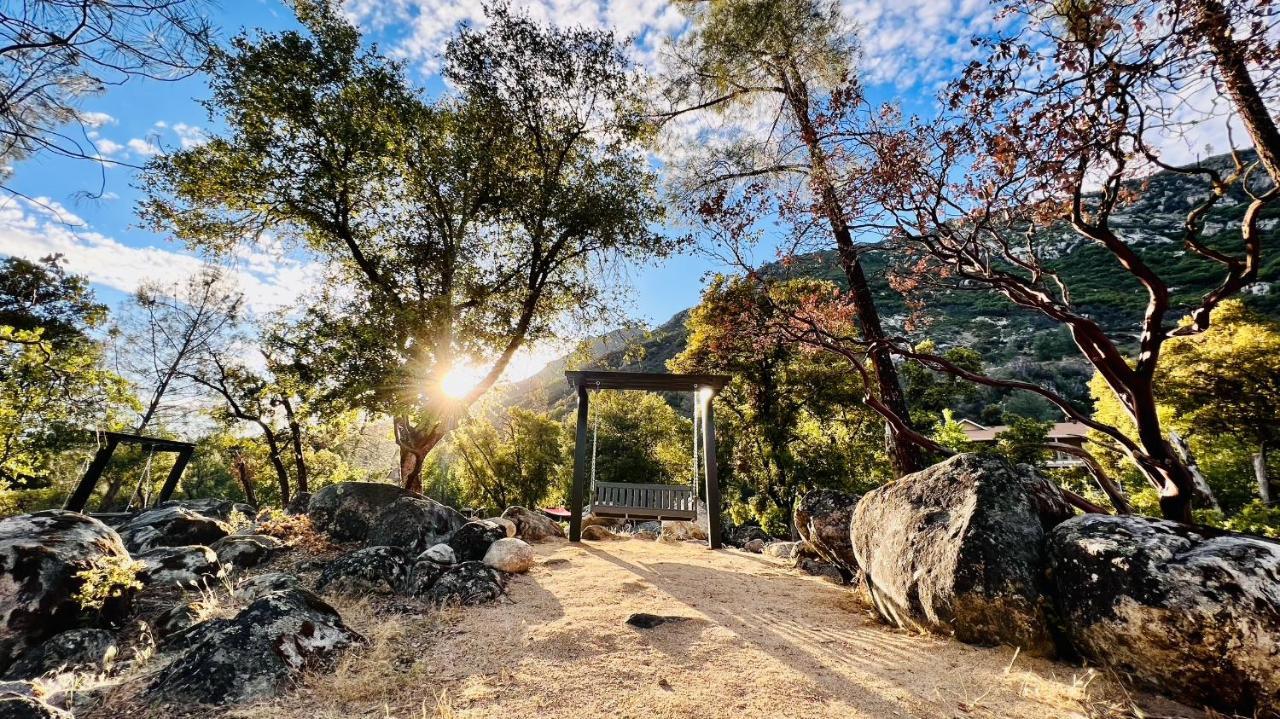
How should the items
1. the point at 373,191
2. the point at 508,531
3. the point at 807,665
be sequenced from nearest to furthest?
→ the point at 807,665 → the point at 508,531 → the point at 373,191

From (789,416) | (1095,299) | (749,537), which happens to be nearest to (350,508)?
(749,537)

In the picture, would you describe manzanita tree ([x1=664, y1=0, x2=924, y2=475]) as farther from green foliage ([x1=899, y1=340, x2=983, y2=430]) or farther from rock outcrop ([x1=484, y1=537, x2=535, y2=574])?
green foliage ([x1=899, y1=340, x2=983, y2=430])

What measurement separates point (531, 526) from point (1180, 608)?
348 inches

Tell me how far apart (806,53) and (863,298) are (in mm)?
5103

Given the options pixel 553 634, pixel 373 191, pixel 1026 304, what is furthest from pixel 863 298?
pixel 373 191

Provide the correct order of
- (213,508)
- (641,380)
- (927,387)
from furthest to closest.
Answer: (927,387)
(213,508)
(641,380)

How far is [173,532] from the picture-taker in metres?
6.85

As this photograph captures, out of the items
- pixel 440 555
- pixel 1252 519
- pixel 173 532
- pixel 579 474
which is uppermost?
pixel 579 474

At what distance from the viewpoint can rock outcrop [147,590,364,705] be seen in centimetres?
291

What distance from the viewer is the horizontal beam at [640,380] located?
9414mm

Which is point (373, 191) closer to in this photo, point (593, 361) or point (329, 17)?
point (329, 17)

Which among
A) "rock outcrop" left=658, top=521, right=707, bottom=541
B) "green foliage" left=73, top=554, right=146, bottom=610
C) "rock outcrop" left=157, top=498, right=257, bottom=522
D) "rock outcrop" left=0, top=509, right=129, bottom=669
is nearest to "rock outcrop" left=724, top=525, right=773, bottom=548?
"rock outcrop" left=658, top=521, right=707, bottom=541

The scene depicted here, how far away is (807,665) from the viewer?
3.50 m

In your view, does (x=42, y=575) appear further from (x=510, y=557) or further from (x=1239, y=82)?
(x=1239, y=82)
